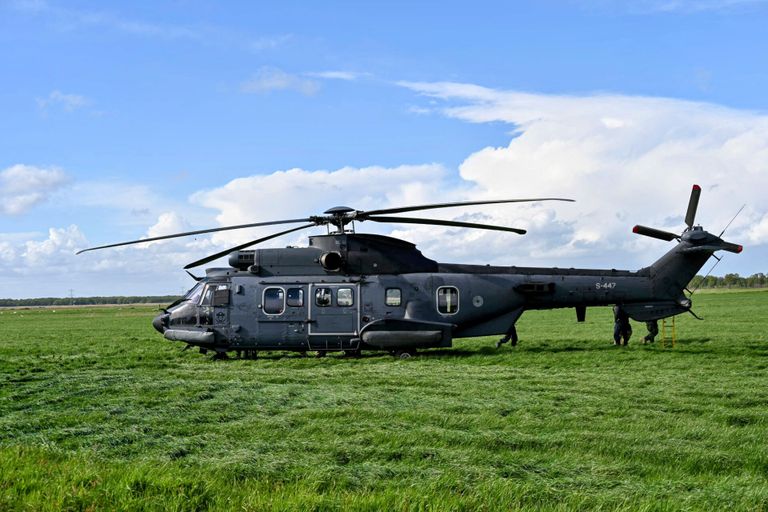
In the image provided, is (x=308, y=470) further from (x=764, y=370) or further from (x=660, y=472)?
(x=764, y=370)

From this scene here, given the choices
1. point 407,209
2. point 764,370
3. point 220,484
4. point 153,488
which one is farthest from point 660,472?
point 407,209

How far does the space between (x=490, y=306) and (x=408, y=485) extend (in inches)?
541

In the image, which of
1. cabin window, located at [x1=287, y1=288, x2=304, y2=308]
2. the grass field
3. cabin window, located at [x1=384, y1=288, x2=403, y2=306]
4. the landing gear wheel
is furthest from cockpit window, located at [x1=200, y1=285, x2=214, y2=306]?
the landing gear wheel

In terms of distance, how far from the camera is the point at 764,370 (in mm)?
15477

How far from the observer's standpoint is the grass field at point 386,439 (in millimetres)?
6172

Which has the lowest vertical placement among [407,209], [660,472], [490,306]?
[660,472]

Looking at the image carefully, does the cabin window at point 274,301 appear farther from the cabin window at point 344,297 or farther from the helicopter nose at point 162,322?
the helicopter nose at point 162,322

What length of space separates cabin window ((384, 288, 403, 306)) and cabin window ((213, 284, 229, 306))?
14.6 ft

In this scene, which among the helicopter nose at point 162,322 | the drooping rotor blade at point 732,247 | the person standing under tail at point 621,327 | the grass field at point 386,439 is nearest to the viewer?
the grass field at point 386,439

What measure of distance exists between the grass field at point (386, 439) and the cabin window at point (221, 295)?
438cm

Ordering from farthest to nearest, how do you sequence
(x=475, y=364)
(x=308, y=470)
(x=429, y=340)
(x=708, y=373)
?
(x=429, y=340) < (x=475, y=364) < (x=708, y=373) < (x=308, y=470)

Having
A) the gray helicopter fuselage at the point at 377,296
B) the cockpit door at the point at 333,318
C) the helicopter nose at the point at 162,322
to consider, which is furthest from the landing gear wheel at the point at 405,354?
the helicopter nose at the point at 162,322

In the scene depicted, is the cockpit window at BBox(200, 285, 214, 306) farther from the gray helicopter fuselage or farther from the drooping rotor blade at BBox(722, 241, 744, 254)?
the drooping rotor blade at BBox(722, 241, 744, 254)

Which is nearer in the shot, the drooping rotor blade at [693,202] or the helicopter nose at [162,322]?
the drooping rotor blade at [693,202]
